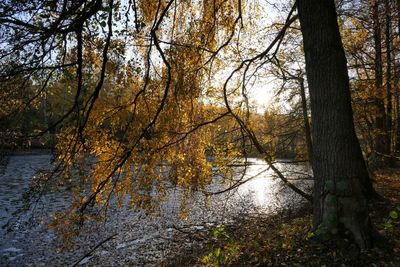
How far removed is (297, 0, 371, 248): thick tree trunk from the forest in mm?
14

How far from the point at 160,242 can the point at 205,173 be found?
237 centimetres

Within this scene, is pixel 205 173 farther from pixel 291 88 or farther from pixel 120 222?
pixel 291 88

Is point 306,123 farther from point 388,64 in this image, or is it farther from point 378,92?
point 388,64

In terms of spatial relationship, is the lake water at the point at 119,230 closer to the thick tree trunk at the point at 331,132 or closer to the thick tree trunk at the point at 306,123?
the thick tree trunk at the point at 306,123

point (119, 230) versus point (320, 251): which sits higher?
point (320, 251)

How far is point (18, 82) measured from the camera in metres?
4.27

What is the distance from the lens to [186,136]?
5.79m

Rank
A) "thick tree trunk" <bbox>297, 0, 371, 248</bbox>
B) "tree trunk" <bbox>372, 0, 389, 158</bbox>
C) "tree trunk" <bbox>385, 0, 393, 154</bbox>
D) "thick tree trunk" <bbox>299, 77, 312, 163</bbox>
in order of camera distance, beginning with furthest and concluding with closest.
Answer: "tree trunk" <bbox>372, 0, 389, 158</bbox>, "tree trunk" <bbox>385, 0, 393, 154</bbox>, "thick tree trunk" <bbox>299, 77, 312, 163</bbox>, "thick tree trunk" <bbox>297, 0, 371, 248</bbox>

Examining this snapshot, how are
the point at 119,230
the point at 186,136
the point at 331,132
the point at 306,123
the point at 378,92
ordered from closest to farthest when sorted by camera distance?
1. the point at 331,132
2. the point at 186,136
3. the point at 119,230
4. the point at 306,123
5. the point at 378,92

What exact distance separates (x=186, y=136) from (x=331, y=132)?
2999 millimetres

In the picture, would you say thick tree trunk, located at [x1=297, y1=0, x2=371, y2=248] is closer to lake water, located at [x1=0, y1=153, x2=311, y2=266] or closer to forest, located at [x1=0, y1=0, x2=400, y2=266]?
forest, located at [x1=0, y1=0, x2=400, y2=266]

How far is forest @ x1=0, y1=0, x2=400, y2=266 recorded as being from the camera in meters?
3.39

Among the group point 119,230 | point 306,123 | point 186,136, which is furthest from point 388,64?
point 119,230

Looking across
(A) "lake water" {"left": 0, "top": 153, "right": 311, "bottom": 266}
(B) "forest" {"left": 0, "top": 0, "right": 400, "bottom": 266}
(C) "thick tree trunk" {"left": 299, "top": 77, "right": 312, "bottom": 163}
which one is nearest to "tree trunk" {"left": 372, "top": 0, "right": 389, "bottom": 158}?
(B) "forest" {"left": 0, "top": 0, "right": 400, "bottom": 266}
